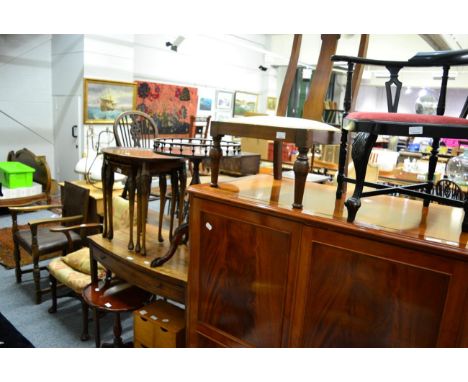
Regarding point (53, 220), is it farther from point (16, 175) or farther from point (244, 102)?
point (244, 102)

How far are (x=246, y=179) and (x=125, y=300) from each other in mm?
1166

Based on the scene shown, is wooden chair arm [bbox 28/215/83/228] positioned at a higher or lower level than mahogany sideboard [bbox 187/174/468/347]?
lower

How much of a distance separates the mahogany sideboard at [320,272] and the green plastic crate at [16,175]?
Answer: 423cm

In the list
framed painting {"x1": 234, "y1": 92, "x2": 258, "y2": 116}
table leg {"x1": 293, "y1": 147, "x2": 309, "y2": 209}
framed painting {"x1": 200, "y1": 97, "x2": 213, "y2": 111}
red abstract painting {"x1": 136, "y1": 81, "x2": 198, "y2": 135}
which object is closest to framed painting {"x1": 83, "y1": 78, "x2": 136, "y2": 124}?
red abstract painting {"x1": 136, "y1": 81, "x2": 198, "y2": 135}

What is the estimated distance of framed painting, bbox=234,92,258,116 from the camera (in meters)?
9.16

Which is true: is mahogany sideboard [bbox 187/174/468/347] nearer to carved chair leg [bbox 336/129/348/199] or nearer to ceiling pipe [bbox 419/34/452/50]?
carved chair leg [bbox 336/129/348/199]

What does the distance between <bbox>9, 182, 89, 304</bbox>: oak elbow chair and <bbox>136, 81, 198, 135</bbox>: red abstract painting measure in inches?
138

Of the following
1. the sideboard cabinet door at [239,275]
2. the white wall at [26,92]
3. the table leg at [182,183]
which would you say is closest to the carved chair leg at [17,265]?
the table leg at [182,183]

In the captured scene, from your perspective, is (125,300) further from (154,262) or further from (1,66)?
(1,66)

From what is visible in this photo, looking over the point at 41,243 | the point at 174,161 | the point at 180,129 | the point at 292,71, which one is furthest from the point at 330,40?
the point at 180,129

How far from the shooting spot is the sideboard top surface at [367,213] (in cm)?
117

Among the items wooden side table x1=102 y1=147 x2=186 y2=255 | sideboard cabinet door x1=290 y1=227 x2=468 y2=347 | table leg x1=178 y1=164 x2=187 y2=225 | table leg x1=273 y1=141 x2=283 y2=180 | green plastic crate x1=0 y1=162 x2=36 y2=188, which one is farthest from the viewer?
green plastic crate x1=0 y1=162 x2=36 y2=188

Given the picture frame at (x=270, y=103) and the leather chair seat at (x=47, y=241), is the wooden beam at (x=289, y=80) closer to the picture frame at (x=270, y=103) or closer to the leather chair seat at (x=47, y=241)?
the leather chair seat at (x=47, y=241)

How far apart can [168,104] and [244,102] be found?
257 cm
